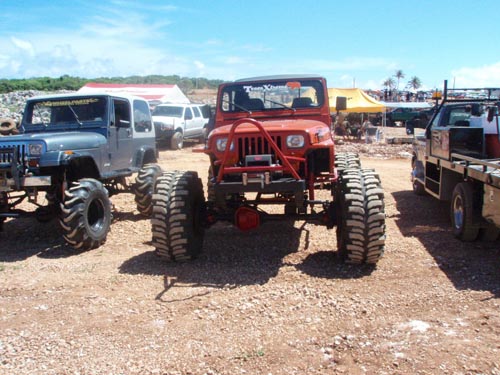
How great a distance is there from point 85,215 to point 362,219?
133 inches

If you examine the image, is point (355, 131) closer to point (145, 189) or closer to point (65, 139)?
point (145, 189)

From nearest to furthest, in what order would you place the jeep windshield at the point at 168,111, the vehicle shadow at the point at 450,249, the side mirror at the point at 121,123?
the vehicle shadow at the point at 450,249, the side mirror at the point at 121,123, the jeep windshield at the point at 168,111

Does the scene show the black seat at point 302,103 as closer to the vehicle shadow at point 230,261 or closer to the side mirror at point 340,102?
the side mirror at point 340,102

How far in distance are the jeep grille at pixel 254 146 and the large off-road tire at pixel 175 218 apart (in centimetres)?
83

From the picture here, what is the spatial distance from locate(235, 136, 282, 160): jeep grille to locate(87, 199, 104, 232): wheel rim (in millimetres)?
2556

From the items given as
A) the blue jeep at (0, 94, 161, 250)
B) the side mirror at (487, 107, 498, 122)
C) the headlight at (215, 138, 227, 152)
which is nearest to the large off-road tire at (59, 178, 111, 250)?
the blue jeep at (0, 94, 161, 250)

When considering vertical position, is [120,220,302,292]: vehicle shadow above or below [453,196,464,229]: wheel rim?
below

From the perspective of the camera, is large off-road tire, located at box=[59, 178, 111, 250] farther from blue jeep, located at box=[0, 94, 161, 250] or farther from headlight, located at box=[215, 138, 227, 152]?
headlight, located at box=[215, 138, 227, 152]

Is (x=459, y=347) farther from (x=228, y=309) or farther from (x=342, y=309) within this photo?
(x=228, y=309)

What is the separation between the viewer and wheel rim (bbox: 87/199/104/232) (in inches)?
267

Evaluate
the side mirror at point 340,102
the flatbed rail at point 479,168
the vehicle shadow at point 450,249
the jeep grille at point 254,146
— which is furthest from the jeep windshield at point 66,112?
the flatbed rail at point 479,168

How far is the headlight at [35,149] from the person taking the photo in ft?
20.6

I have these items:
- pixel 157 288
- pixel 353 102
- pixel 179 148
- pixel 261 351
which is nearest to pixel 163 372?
pixel 261 351

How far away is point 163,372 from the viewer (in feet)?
11.1
